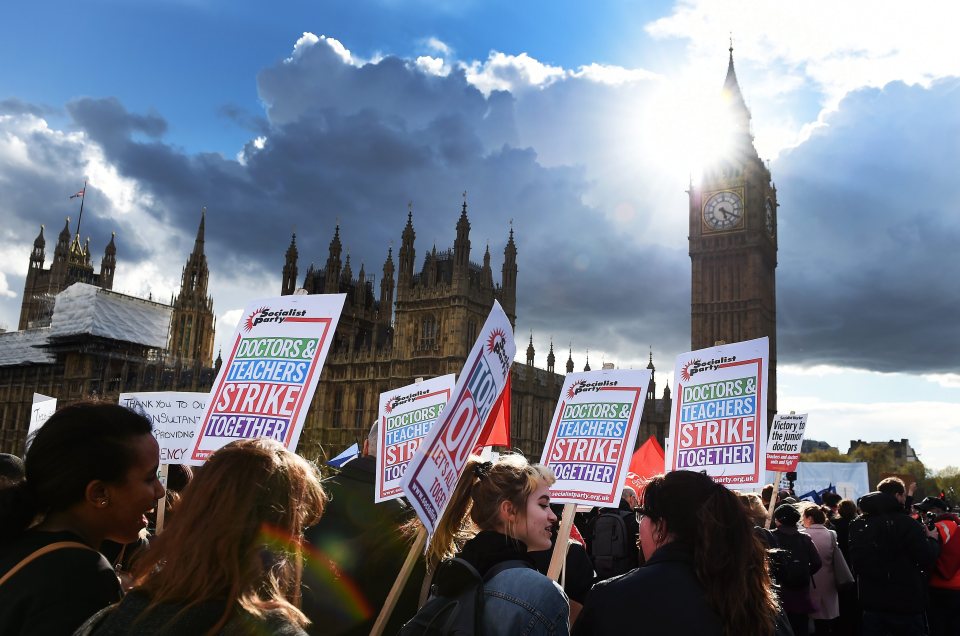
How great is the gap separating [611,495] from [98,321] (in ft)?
197

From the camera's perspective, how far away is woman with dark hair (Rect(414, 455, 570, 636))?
2482mm

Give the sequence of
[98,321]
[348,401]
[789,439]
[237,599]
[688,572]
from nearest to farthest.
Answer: [237,599], [688,572], [789,439], [348,401], [98,321]

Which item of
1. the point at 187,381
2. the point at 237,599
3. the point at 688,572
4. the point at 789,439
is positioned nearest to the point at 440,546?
the point at 688,572

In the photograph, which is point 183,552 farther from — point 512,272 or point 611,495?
point 512,272

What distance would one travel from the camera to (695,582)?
2.82 m

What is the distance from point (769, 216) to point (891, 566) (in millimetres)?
57943

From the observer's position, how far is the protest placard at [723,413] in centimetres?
585

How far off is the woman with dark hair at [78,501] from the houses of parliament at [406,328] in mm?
39599

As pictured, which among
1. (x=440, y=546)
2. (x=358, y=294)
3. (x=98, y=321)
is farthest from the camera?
(x=98, y=321)

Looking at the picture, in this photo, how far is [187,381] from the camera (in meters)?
55.4

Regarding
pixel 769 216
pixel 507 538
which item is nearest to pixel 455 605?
pixel 507 538

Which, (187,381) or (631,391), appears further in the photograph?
(187,381)

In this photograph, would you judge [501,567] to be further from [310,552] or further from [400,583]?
[310,552]

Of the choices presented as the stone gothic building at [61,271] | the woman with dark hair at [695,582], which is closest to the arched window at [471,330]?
the woman with dark hair at [695,582]
